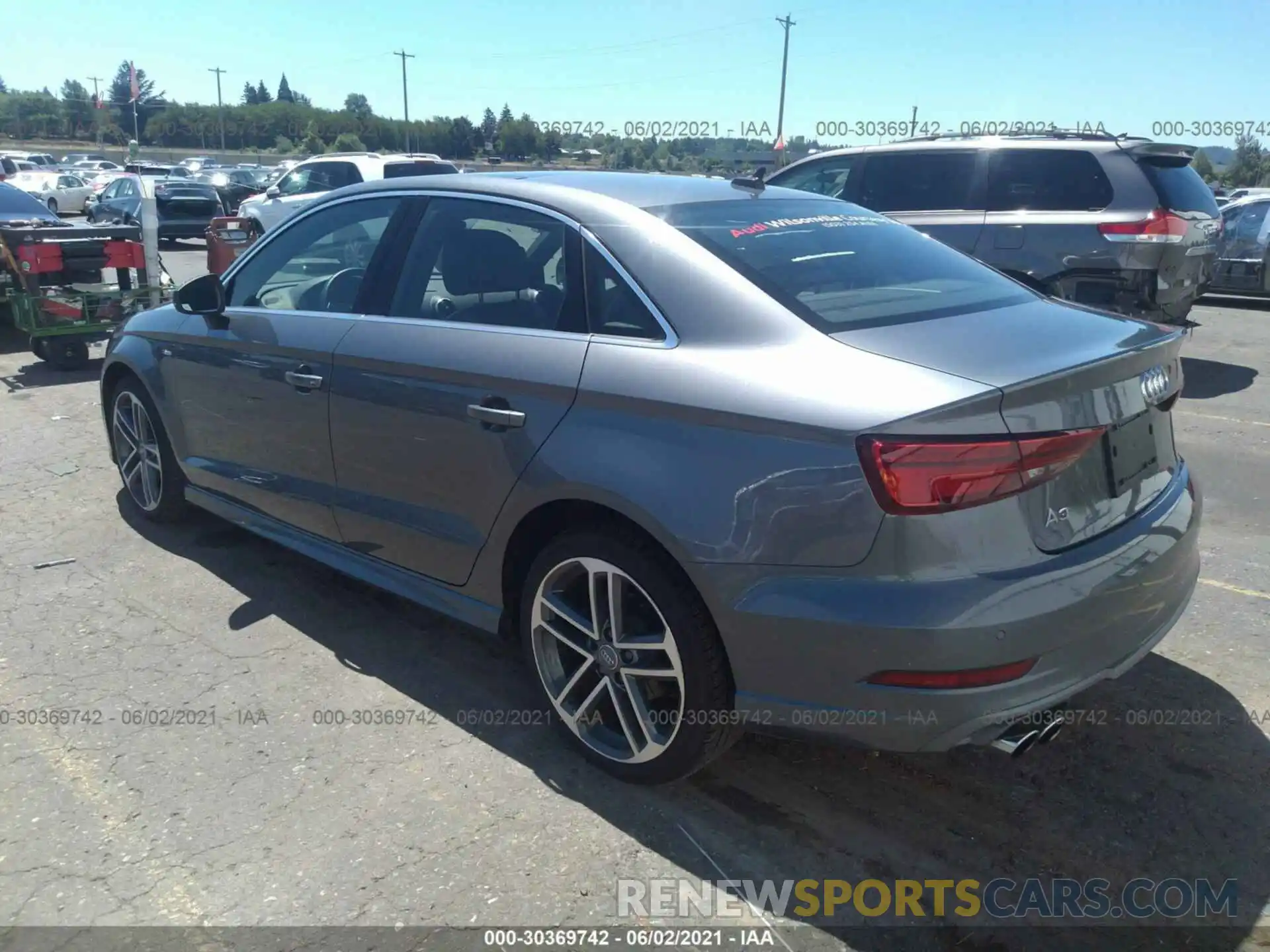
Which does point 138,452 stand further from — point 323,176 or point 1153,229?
point 323,176

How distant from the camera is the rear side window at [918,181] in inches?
334

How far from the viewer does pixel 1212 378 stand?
8.95 m

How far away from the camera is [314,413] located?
3883 mm

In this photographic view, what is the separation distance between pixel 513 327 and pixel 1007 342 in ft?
4.97

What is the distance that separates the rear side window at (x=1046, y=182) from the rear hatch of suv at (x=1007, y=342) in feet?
16.7

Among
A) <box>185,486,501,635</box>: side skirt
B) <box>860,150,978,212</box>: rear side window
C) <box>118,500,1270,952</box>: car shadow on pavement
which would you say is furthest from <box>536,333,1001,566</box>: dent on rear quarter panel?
<box>860,150,978,212</box>: rear side window

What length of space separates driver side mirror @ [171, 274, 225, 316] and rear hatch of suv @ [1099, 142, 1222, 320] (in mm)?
6483

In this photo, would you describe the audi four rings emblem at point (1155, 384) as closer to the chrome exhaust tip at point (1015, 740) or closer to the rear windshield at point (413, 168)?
the chrome exhaust tip at point (1015, 740)

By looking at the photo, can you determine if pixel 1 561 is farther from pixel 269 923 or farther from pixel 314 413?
pixel 269 923

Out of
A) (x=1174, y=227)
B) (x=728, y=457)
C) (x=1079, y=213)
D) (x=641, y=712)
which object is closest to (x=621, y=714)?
(x=641, y=712)

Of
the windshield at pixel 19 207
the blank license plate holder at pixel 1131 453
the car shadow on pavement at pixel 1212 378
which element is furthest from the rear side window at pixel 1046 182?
the windshield at pixel 19 207

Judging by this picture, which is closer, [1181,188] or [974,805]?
[974,805]

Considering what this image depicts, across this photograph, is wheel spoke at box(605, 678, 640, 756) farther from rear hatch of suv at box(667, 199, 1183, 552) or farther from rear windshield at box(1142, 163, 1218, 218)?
rear windshield at box(1142, 163, 1218, 218)

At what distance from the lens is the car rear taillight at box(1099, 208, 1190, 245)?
7.66 metres
